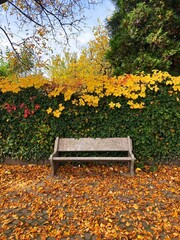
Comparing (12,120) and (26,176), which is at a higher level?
(12,120)

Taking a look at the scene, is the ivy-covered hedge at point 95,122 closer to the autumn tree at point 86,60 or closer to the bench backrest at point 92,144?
the bench backrest at point 92,144

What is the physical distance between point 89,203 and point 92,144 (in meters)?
1.49

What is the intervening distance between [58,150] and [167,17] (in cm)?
542

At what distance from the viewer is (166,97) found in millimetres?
4535

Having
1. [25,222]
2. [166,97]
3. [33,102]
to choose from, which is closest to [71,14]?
[33,102]

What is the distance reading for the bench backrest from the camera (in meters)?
4.54

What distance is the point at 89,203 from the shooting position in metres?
3.30

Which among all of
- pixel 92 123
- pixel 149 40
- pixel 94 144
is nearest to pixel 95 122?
pixel 92 123

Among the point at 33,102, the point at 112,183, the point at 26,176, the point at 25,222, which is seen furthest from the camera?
the point at 33,102

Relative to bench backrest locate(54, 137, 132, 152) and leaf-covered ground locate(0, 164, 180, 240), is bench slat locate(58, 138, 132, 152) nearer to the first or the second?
bench backrest locate(54, 137, 132, 152)

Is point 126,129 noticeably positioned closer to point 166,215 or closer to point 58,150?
point 58,150

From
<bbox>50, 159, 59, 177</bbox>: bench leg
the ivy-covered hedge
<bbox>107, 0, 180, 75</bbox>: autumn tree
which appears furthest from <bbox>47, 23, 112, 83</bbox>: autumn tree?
<bbox>50, 159, 59, 177</bbox>: bench leg

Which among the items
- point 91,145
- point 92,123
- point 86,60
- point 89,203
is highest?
point 86,60

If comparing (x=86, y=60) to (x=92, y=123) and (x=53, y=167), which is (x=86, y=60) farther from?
(x=53, y=167)
